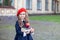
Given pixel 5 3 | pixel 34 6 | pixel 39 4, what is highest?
pixel 5 3

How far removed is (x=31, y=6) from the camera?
4066cm

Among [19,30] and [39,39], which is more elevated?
[19,30]

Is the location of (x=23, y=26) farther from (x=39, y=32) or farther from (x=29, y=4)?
(x=29, y=4)

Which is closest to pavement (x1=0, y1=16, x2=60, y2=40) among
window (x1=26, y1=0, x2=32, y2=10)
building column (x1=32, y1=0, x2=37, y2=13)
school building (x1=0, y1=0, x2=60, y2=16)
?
school building (x1=0, y1=0, x2=60, y2=16)

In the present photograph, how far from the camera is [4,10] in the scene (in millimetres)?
33000

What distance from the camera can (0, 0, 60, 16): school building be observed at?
109ft

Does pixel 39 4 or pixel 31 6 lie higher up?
pixel 39 4

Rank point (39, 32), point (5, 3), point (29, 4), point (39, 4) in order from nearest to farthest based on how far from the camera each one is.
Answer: point (39, 32), point (5, 3), point (29, 4), point (39, 4)

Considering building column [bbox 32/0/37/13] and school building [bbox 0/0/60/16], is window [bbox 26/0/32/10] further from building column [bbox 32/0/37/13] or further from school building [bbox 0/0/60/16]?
building column [bbox 32/0/37/13]

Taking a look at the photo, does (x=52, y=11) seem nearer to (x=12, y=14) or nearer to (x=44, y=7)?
(x=44, y=7)

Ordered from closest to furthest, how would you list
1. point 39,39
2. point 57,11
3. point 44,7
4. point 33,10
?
1. point 39,39
2. point 33,10
3. point 44,7
4. point 57,11

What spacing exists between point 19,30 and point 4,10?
27.6 metres

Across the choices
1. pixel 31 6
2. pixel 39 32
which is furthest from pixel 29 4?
pixel 39 32

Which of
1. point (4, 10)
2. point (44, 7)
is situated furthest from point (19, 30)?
point (44, 7)
